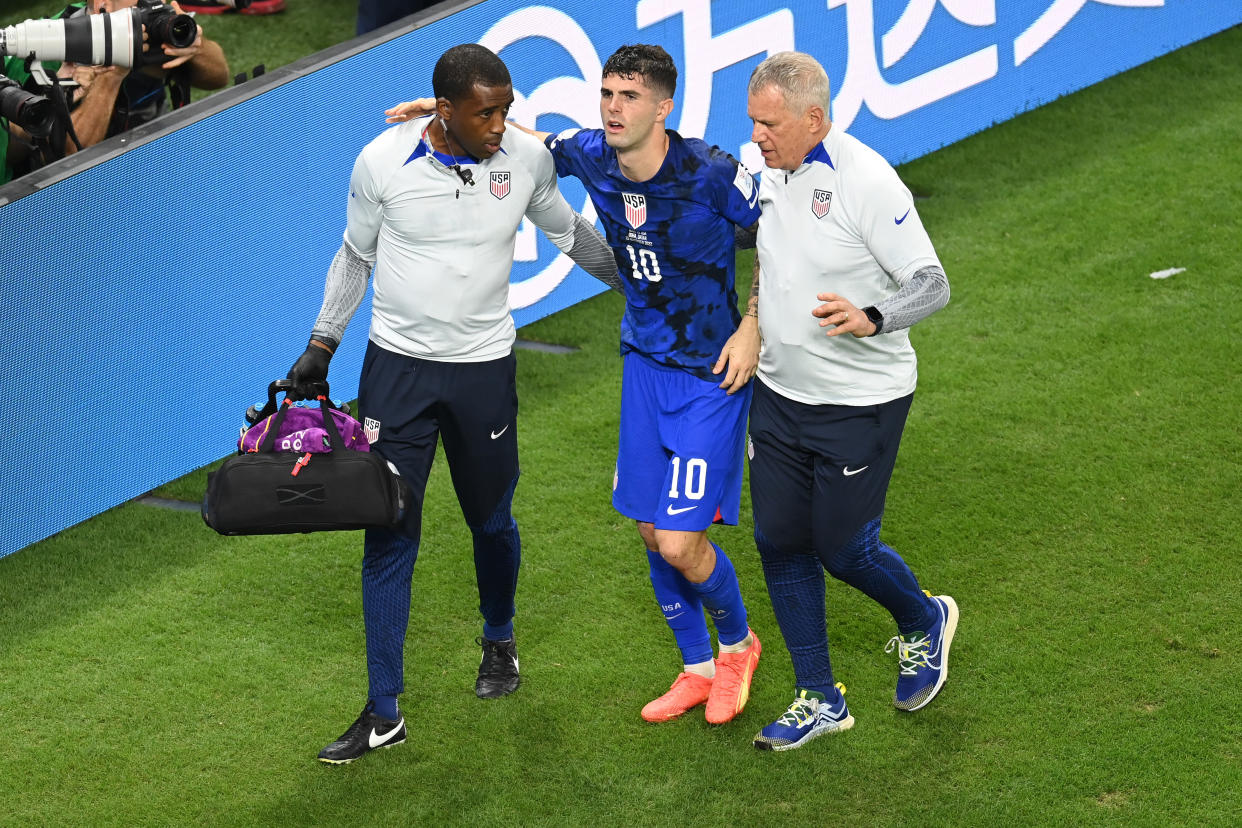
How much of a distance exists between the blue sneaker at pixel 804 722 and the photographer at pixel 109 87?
136 inches

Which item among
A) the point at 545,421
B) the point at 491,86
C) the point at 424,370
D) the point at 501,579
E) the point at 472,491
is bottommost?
the point at 545,421

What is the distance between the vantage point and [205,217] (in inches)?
229

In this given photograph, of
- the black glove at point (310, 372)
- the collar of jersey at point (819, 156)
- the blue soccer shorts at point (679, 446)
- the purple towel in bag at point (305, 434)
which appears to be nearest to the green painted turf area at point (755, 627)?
the blue soccer shorts at point (679, 446)

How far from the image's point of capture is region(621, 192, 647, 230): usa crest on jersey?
4.32 meters

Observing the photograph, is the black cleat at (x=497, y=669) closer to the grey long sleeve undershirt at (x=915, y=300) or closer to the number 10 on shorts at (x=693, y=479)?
the number 10 on shorts at (x=693, y=479)

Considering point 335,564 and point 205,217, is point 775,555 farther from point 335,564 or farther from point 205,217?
point 205,217

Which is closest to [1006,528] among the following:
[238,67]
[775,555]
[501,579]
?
[775,555]

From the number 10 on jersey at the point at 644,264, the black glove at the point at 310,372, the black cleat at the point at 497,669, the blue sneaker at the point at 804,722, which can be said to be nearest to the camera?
the black glove at the point at 310,372

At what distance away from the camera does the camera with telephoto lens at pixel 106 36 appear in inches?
225

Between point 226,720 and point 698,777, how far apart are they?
4.83 ft

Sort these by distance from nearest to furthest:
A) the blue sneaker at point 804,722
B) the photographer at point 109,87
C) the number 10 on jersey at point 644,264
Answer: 1. the number 10 on jersey at point 644,264
2. the blue sneaker at point 804,722
3. the photographer at point 109,87

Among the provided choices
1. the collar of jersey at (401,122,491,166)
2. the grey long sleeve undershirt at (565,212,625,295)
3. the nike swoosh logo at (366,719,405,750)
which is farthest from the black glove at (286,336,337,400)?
the nike swoosh logo at (366,719,405,750)

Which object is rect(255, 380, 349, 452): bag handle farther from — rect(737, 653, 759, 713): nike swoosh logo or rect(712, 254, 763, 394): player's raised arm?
rect(737, 653, 759, 713): nike swoosh logo

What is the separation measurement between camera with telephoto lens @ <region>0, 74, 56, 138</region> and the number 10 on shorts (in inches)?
113
